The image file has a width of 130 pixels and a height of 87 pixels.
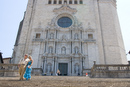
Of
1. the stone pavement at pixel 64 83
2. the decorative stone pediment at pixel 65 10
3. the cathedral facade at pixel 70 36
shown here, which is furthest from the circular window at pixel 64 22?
the stone pavement at pixel 64 83

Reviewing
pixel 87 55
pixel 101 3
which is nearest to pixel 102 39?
pixel 87 55

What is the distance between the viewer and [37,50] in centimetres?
2339

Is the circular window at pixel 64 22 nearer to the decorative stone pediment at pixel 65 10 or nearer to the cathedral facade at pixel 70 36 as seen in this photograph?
the cathedral facade at pixel 70 36

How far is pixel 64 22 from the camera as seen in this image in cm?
2645

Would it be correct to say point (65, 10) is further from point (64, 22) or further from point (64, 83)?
point (64, 83)

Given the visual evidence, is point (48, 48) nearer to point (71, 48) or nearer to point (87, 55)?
point (71, 48)

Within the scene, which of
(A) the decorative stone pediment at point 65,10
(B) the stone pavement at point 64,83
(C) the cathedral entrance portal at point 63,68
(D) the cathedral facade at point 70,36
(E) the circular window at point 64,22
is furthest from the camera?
(A) the decorative stone pediment at point 65,10

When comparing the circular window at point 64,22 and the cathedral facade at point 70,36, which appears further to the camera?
the circular window at point 64,22

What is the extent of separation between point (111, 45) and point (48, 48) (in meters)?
10.6

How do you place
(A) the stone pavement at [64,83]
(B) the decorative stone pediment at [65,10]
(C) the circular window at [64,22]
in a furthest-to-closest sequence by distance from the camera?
(B) the decorative stone pediment at [65,10] → (C) the circular window at [64,22] → (A) the stone pavement at [64,83]

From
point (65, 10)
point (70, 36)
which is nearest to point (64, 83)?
point (70, 36)

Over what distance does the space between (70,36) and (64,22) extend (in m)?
3.46

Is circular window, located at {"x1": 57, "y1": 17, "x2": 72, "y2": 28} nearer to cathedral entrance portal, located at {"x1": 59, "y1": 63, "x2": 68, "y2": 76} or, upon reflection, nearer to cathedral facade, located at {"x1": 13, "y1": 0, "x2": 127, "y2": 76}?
cathedral facade, located at {"x1": 13, "y1": 0, "x2": 127, "y2": 76}

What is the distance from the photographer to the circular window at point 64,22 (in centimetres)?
Result: 2614
